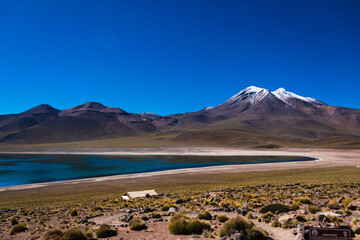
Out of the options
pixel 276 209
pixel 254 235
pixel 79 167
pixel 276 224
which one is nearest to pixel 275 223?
pixel 276 224

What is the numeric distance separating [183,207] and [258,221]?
18.6 ft

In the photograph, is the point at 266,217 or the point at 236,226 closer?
the point at 236,226

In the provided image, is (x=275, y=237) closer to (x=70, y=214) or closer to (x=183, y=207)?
(x=183, y=207)

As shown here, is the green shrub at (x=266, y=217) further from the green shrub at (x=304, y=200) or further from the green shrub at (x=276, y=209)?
the green shrub at (x=304, y=200)

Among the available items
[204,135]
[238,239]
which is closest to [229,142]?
[204,135]

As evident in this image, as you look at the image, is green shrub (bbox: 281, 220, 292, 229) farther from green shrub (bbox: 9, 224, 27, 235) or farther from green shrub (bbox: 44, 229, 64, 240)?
green shrub (bbox: 9, 224, 27, 235)

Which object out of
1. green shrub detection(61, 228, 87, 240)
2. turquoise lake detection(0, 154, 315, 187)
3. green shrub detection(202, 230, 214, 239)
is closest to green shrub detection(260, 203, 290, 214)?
green shrub detection(202, 230, 214, 239)

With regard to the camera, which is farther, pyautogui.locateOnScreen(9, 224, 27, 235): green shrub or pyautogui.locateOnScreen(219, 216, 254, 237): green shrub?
pyautogui.locateOnScreen(9, 224, 27, 235): green shrub

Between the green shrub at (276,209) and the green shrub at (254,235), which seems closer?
the green shrub at (254,235)

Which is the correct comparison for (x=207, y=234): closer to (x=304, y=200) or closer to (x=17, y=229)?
(x=304, y=200)

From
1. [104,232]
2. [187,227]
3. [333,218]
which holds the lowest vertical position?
[104,232]

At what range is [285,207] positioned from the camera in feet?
41.5

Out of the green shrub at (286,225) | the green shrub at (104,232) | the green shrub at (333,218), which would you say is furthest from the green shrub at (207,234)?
the green shrub at (333,218)

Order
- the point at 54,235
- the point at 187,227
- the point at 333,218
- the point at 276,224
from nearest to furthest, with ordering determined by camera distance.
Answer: the point at 54,235, the point at 333,218, the point at 187,227, the point at 276,224
